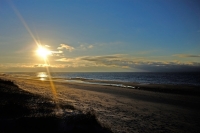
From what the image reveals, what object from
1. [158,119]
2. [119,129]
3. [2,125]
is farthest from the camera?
[158,119]

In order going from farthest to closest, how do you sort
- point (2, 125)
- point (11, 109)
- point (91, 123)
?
point (11, 109)
point (91, 123)
point (2, 125)

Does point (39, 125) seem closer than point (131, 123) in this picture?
Yes

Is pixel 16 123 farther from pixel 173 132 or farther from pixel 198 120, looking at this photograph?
pixel 198 120

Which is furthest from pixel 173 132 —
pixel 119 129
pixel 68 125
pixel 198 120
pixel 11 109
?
pixel 11 109

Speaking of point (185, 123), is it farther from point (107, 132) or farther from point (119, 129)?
point (107, 132)

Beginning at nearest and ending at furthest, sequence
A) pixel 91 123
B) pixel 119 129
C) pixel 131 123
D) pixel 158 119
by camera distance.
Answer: pixel 91 123 → pixel 119 129 → pixel 131 123 → pixel 158 119

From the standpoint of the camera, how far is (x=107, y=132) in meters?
8.23

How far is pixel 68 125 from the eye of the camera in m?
8.15

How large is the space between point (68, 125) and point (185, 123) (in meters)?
9.46

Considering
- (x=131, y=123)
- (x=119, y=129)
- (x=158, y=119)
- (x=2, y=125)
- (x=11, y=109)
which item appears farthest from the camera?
(x=158, y=119)

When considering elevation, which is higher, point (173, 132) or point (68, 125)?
point (68, 125)

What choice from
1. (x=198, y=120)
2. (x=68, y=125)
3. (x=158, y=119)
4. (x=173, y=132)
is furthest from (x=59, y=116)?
(x=198, y=120)

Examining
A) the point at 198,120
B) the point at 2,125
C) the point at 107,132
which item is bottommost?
the point at 198,120

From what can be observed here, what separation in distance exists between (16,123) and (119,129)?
19.9 feet
